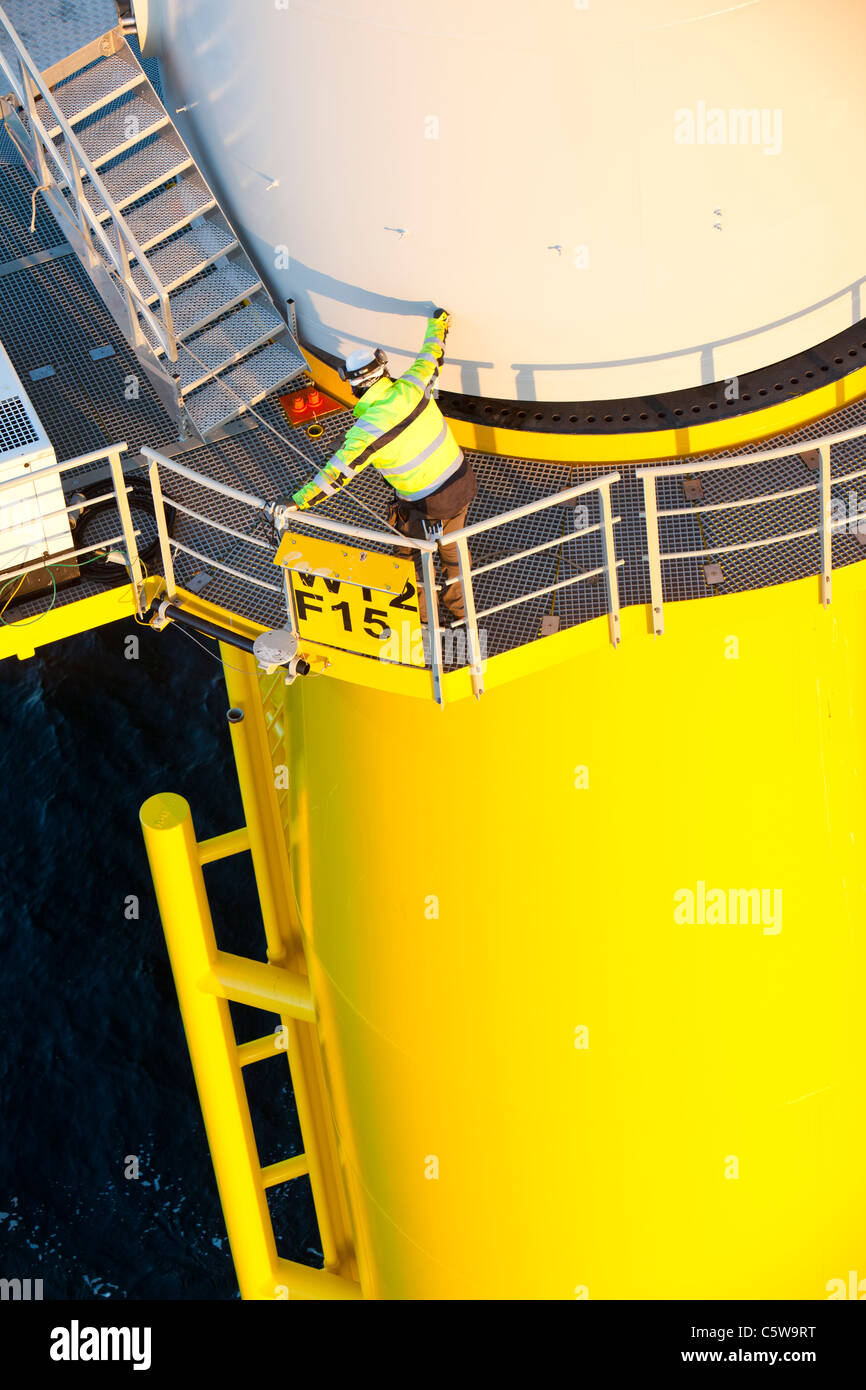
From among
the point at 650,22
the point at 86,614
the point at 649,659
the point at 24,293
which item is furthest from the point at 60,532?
the point at 650,22

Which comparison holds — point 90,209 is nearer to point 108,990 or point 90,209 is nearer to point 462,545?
point 462,545

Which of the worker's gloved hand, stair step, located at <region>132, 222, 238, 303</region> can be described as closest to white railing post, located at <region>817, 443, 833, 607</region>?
the worker's gloved hand

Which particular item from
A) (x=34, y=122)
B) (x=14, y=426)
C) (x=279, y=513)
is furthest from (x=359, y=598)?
(x=34, y=122)

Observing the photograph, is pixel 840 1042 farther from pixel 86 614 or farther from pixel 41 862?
pixel 41 862

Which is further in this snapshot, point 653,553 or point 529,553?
point 529,553

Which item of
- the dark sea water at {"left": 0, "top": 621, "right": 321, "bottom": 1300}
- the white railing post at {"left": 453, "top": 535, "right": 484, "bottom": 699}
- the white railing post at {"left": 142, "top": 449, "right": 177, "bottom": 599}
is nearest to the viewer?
the white railing post at {"left": 453, "top": 535, "right": 484, "bottom": 699}

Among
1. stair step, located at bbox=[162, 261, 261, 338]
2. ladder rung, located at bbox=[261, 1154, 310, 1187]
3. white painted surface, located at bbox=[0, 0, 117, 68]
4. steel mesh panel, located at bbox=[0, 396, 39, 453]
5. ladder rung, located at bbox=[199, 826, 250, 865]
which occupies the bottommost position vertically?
ladder rung, located at bbox=[261, 1154, 310, 1187]

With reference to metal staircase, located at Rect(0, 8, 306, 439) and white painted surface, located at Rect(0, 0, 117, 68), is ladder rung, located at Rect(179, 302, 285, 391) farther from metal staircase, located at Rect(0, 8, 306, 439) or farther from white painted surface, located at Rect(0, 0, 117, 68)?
white painted surface, located at Rect(0, 0, 117, 68)
